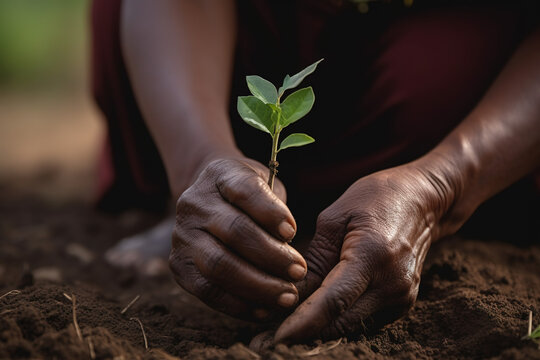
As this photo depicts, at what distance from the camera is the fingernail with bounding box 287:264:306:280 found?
1.13 m

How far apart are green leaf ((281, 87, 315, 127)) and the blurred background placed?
213cm

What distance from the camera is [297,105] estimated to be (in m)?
1.12

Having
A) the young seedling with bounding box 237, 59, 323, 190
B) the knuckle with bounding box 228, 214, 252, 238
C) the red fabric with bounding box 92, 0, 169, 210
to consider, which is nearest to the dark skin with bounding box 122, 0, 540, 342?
the knuckle with bounding box 228, 214, 252, 238

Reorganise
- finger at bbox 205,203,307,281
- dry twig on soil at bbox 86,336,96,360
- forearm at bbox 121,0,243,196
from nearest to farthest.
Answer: dry twig on soil at bbox 86,336,96,360
finger at bbox 205,203,307,281
forearm at bbox 121,0,243,196

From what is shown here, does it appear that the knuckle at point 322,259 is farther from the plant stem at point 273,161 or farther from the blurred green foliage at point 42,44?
the blurred green foliage at point 42,44

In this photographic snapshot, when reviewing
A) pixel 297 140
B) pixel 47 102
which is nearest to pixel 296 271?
pixel 297 140

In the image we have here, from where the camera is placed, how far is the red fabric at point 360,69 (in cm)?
184

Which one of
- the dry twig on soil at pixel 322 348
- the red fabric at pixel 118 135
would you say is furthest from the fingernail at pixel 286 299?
the red fabric at pixel 118 135

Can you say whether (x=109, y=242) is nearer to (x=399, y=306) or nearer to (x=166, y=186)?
(x=166, y=186)

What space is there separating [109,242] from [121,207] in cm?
30

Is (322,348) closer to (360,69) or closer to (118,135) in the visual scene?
(360,69)

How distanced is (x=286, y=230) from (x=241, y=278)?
0.13 m

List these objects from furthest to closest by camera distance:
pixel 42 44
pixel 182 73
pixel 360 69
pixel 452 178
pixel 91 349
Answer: pixel 42 44 → pixel 360 69 → pixel 182 73 → pixel 452 178 → pixel 91 349

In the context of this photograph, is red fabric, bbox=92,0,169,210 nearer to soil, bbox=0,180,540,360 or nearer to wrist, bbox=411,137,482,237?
soil, bbox=0,180,540,360
